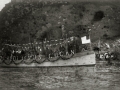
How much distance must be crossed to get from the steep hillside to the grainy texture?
1101 millimetres

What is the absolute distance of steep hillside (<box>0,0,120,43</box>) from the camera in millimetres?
7043

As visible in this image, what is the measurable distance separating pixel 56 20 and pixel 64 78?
198 centimetres

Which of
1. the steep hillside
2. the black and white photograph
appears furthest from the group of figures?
the steep hillside

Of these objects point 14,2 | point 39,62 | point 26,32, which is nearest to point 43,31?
point 26,32

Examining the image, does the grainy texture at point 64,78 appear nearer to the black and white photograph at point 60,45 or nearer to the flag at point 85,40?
the black and white photograph at point 60,45

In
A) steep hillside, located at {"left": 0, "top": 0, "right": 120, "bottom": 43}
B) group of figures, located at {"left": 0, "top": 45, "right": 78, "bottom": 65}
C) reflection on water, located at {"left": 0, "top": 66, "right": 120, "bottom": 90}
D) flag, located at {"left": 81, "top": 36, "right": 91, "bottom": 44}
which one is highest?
steep hillside, located at {"left": 0, "top": 0, "right": 120, "bottom": 43}

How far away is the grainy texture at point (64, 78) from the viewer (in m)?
7.02

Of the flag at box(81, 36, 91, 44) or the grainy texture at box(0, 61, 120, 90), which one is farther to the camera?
the grainy texture at box(0, 61, 120, 90)

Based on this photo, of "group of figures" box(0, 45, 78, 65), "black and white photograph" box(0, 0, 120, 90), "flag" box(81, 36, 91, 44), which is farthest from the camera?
"group of figures" box(0, 45, 78, 65)

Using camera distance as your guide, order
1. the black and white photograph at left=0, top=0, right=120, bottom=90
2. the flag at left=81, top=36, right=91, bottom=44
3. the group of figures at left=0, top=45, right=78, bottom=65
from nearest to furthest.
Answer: the flag at left=81, top=36, right=91, bottom=44, the black and white photograph at left=0, top=0, right=120, bottom=90, the group of figures at left=0, top=45, right=78, bottom=65

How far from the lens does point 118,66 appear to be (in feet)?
23.1

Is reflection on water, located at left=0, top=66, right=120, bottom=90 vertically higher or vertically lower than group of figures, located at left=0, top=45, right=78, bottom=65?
lower

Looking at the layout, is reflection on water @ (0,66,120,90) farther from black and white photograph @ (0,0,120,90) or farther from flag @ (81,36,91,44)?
flag @ (81,36,91,44)

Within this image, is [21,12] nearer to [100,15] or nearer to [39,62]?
[39,62]
